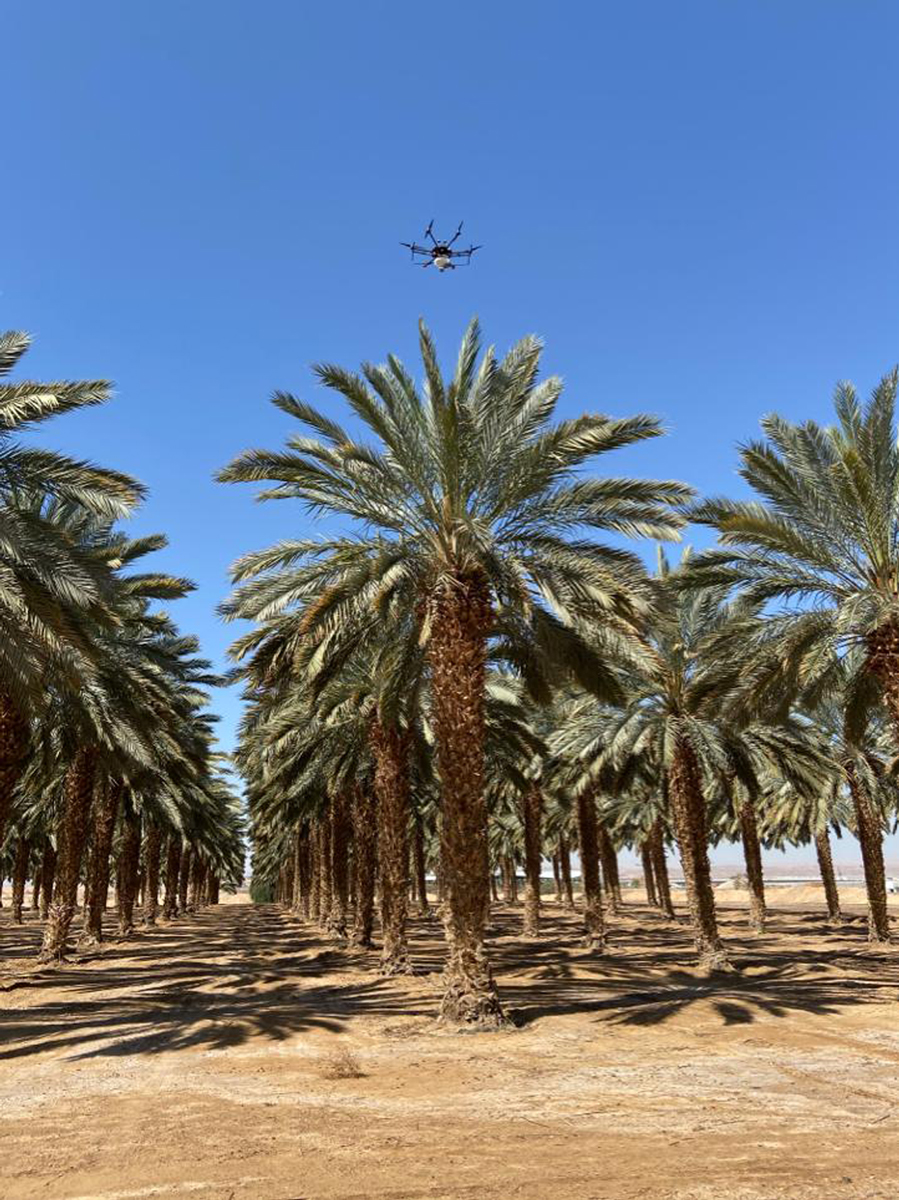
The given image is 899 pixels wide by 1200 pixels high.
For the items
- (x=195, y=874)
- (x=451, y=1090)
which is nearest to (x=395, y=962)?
(x=451, y=1090)

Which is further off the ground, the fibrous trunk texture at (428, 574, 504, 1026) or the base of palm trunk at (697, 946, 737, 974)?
the fibrous trunk texture at (428, 574, 504, 1026)

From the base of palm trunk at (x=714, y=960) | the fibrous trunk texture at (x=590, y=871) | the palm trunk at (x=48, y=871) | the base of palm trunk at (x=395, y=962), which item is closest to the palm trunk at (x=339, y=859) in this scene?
the fibrous trunk texture at (x=590, y=871)

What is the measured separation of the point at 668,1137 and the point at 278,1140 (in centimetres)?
322

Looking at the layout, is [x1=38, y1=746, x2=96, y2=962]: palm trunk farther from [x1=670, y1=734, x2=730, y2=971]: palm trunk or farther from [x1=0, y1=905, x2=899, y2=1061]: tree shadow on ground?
[x1=670, y1=734, x2=730, y2=971]: palm trunk

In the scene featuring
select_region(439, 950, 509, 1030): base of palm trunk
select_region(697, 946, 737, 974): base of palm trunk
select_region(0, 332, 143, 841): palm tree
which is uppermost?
select_region(0, 332, 143, 841): palm tree

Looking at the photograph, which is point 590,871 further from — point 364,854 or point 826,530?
point 826,530

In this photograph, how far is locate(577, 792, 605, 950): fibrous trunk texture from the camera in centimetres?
2627

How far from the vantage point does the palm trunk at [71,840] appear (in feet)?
75.4

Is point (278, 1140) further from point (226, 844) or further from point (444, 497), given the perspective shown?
point (226, 844)

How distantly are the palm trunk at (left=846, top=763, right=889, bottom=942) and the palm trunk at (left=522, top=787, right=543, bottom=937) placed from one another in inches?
412

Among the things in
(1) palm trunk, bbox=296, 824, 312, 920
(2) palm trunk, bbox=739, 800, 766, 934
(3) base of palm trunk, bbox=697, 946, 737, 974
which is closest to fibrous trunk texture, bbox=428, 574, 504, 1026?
(3) base of palm trunk, bbox=697, 946, 737, 974

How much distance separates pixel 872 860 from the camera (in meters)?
27.5

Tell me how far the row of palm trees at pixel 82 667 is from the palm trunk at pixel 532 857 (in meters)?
11.6

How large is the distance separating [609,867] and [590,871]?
14.8 m
